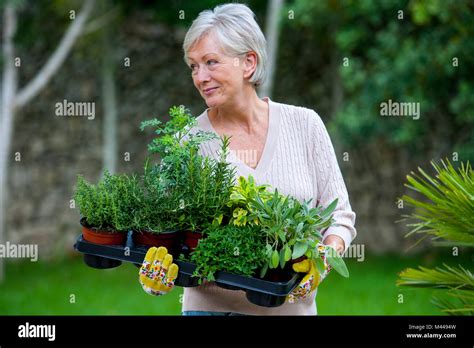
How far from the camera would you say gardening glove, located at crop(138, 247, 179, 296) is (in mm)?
2248

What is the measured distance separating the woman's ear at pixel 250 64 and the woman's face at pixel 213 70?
0.04 meters

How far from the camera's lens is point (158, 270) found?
2.25 meters

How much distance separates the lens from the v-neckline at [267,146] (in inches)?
95.7

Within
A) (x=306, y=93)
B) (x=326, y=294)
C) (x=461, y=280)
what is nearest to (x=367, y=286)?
(x=326, y=294)

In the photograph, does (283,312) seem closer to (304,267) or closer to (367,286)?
(304,267)

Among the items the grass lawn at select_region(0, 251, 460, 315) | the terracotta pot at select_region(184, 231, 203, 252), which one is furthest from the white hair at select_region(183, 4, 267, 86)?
the grass lawn at select_region(0, 251, 460, 315)

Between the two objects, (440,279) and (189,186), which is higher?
(189,186)

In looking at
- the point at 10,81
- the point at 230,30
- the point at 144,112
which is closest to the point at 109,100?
the point at 144,112

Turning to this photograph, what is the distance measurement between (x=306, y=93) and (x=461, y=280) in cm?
798

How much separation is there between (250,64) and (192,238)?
584mm

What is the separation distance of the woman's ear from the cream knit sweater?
0.59ft

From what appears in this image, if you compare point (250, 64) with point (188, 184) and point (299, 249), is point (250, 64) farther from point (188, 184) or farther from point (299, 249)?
point (299, 249)

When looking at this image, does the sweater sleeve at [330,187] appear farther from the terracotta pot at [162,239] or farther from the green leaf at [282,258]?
the terracotta pot at [162,239]

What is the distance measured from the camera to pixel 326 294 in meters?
8.30
